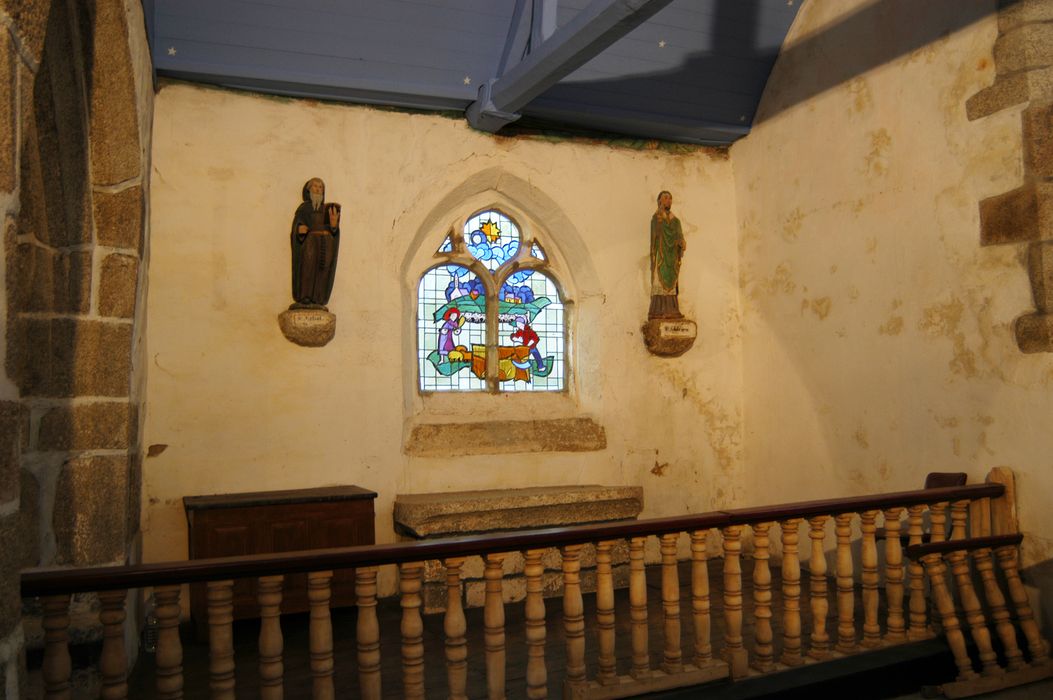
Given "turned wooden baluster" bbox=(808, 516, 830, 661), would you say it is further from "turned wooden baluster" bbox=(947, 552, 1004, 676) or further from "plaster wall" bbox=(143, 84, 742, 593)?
"plaster wall" bbox=(143, 84, 742, 593)

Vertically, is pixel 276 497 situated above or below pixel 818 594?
above

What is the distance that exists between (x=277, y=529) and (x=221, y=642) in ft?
6.96

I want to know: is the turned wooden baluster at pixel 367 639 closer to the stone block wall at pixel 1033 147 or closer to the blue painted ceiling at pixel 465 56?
the blue painted ceiling at pixel 465 56

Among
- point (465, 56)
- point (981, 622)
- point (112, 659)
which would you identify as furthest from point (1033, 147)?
point (112, 659)

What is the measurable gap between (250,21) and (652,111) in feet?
8.81

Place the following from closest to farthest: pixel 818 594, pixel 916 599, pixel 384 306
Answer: pixel 818 594, pixel 916 599, pixel 384 306

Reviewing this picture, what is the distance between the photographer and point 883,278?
5.58m

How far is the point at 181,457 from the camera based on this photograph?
5270 millimetres

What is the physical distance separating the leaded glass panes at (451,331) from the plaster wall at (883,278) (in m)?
1.99

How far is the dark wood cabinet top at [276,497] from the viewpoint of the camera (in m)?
4.82

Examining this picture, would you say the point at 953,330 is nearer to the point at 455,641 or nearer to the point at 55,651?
the point at 455,641

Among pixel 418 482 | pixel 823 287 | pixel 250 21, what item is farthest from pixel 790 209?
pixel 250 21

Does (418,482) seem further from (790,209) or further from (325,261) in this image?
(790,209)

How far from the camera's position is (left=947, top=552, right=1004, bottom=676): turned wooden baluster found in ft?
13.4
